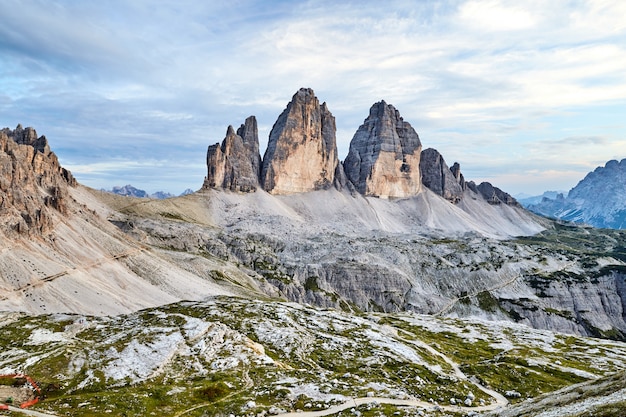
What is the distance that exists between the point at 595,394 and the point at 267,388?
4171cm

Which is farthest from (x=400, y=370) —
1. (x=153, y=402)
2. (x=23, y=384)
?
(x=23, y=384)

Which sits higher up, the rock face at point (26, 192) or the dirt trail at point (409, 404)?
the rock face at point (26, 192)

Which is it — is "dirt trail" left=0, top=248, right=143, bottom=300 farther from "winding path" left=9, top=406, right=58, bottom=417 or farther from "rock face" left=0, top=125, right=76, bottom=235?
"winding path" left=9, top=406, right=58, bottom=417

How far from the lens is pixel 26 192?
6176 inches

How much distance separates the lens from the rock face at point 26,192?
142 m

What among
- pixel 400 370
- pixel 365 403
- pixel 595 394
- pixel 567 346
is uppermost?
pixel 595 394

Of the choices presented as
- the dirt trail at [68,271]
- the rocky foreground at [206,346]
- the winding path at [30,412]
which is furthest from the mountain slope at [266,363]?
the dirt trail at [68,271]

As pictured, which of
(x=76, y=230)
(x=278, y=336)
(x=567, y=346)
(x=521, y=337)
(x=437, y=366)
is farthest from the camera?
(x=76, y=230)

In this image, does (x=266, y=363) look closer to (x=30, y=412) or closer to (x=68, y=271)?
(x=30, y=412)

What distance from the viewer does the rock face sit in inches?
5591

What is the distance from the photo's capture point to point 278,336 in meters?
96.2

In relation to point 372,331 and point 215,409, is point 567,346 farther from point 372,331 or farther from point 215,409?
point 215,409

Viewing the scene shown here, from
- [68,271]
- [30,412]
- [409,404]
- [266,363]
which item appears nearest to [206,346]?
[266,363]

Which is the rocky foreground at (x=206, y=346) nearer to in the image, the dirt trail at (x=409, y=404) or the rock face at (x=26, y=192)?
the dirt trail at (x=409, y=404)
